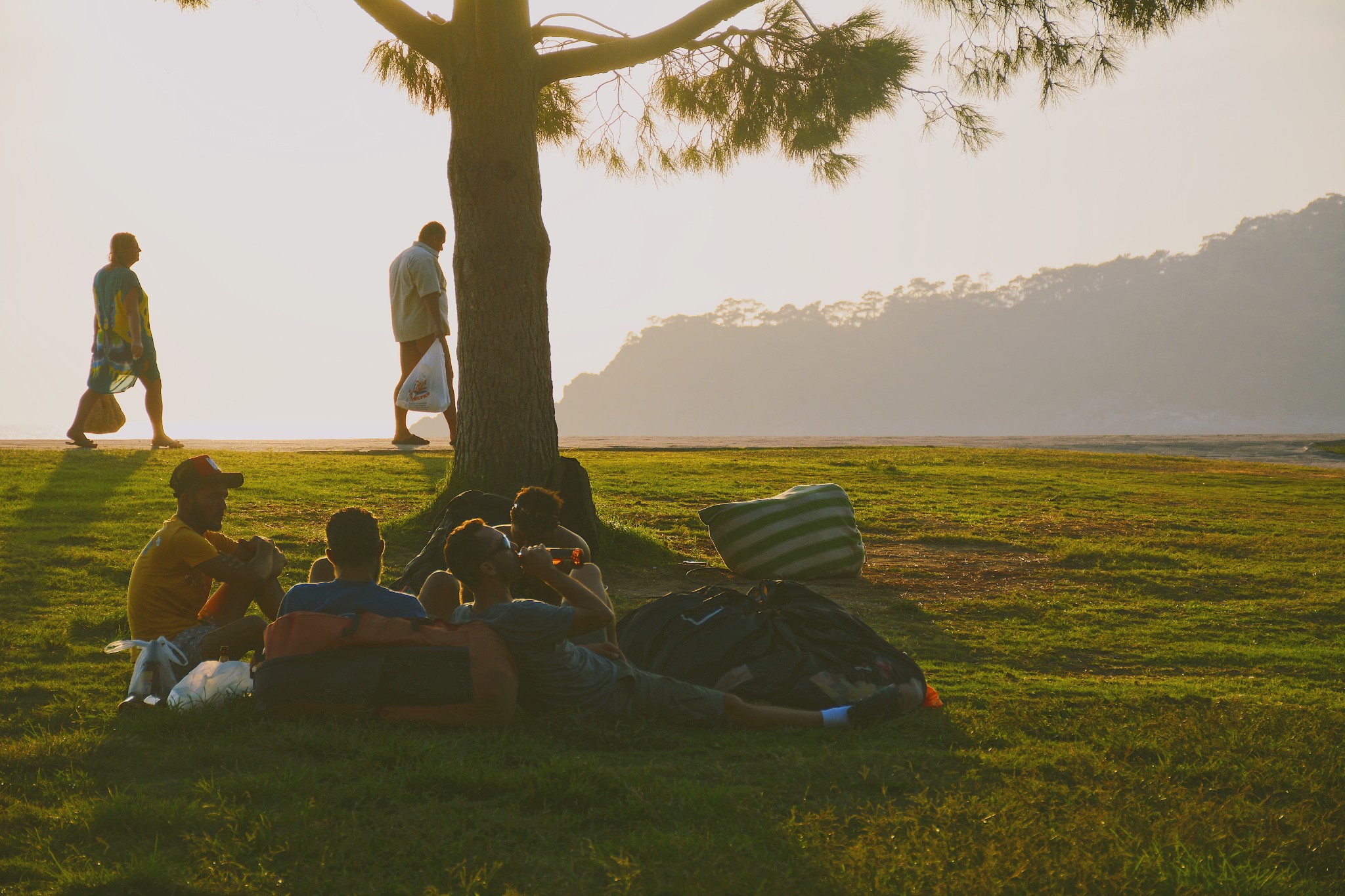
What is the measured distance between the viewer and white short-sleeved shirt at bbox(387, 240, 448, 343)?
10258mm

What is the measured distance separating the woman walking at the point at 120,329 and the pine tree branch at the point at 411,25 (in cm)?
403

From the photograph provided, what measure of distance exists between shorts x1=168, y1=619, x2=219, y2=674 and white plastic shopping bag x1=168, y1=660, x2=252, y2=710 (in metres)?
0.31

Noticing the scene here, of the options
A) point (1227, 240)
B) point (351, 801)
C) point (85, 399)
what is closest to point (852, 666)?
point (351, 801)

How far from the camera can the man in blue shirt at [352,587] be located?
13.3 ft

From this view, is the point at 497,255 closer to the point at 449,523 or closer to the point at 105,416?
the point at 449,523

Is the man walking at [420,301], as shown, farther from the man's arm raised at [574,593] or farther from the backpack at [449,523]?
the man's arm raised at [574,593]

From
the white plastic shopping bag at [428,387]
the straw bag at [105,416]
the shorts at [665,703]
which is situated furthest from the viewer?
the straw bag at [105,416]

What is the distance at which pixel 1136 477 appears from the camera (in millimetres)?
16016

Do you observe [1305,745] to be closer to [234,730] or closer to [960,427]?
[234,730]

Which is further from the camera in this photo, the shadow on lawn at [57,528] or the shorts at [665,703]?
the shadow on lawn at [57,528]

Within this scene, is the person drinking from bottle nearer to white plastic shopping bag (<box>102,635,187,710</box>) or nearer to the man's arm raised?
the man's arm raised

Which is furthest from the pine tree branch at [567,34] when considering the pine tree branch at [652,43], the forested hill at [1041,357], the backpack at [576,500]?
the forested hill at [1041,357]

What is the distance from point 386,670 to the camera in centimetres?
399

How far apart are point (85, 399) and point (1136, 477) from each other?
13.7 m
